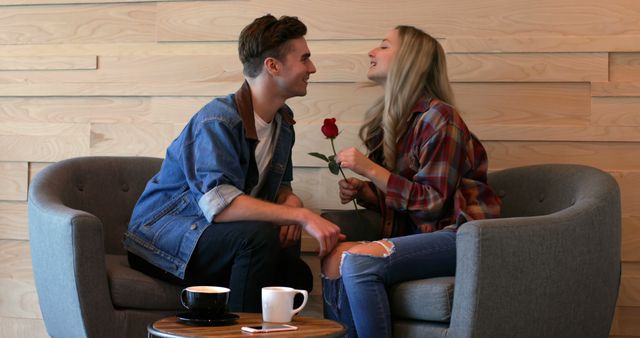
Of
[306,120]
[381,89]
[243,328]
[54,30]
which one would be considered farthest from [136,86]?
[243,328]

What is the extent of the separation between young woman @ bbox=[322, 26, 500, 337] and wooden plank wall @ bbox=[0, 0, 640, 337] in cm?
30

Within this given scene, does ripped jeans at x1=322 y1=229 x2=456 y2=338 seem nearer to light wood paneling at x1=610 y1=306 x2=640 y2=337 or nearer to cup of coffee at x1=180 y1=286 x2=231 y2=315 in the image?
cup of coffee at x1=180 y1=286 x2=231 y2=315

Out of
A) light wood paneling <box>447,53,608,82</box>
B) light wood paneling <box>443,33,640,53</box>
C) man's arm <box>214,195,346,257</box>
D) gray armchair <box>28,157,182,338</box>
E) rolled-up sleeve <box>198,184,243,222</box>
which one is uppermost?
A: light wood paneling <box>443,33,640,53</box>

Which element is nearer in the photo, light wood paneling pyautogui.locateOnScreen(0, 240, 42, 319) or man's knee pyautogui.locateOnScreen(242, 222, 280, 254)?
man's knee pyautogui.locateOnScreen(242, 222, 280, 254)

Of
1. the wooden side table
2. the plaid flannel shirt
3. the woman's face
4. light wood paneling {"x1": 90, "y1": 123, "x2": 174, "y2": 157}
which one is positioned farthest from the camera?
light wood paneling {"x1": 90, "y1": 123, "x2": 174, "y2": 157}

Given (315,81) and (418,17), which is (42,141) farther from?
(418,17)

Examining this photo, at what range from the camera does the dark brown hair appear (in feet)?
9.44

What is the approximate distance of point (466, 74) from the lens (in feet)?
10.6

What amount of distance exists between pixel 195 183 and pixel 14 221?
3.98 feet

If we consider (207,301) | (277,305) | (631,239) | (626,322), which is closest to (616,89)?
(631,239)

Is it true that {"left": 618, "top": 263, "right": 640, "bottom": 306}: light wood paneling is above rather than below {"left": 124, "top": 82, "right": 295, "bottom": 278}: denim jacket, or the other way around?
below

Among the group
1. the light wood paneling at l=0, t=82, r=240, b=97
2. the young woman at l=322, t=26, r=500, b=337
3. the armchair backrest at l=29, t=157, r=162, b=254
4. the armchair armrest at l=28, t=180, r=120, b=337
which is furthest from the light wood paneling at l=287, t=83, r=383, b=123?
the armchair armrest at l=28, t=180, r=120, b=337

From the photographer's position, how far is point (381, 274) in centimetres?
249

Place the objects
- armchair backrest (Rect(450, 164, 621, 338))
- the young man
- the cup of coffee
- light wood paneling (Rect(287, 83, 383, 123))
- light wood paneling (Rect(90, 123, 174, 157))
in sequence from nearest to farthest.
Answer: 1. the cup of coffee
2. armchair backrest (Rect(450, 164, 621, 338))
3. the young man
4. light wood paneling (Rect(287, 83, 383, 123))
5. light wood paneling (Rect(90, 123, 174, 157))
